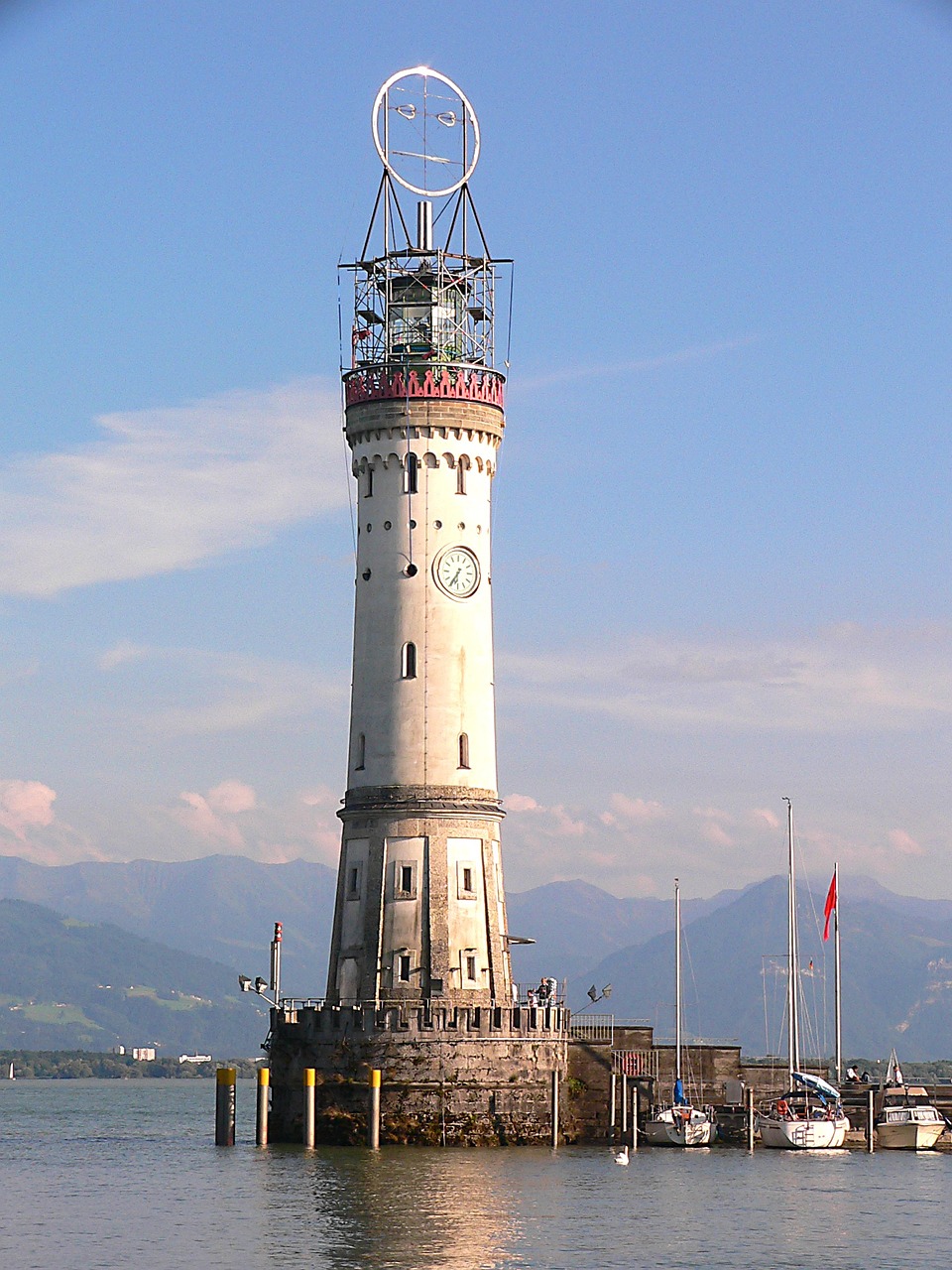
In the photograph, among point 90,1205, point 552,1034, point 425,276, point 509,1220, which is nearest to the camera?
point 509,1220

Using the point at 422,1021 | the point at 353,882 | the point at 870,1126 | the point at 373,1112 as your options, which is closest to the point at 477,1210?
the point at 373,1112

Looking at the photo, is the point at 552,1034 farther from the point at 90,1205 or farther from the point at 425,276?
the point at 425,276

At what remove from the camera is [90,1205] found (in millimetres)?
80812

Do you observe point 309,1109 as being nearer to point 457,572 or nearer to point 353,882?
point 353,882

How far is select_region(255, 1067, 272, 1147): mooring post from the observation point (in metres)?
92.4

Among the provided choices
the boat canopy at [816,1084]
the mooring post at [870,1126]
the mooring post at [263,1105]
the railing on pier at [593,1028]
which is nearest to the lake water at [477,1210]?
the mooring post at [870,1126]

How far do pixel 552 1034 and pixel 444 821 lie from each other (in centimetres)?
1034

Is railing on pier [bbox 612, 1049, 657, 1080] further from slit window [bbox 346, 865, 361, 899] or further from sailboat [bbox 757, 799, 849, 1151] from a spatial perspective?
slit window [bbox 346, 865, 361, 899]

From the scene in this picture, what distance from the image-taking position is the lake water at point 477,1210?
222 ft

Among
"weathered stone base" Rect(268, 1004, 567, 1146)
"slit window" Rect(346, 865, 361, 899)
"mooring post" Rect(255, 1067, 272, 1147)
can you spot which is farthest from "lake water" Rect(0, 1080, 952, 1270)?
"slit window" Rect(346, 865, 361, 899)

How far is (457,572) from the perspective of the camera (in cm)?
9806

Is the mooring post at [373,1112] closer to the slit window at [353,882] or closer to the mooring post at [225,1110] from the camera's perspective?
the mooring post at [225,1110]

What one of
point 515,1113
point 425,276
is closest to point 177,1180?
point 515,1113

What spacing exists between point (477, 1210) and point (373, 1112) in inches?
607
